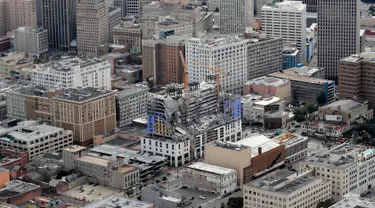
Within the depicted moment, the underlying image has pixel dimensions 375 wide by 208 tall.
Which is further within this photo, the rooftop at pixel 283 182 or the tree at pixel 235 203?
the tree at pixel 235 203

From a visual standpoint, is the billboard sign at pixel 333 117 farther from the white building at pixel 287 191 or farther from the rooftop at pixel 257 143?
the white building at pixel 287 191

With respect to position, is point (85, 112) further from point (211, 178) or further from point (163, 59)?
point (163, 59)

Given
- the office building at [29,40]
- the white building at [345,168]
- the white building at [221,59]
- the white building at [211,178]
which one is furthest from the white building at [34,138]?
the office building at [29,40]

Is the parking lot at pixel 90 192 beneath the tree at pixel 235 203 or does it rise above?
beneath

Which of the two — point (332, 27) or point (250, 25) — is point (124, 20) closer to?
point (250, 25)

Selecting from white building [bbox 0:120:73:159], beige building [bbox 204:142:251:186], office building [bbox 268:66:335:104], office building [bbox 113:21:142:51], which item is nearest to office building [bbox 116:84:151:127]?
white building [bbox 0:120:73:159]

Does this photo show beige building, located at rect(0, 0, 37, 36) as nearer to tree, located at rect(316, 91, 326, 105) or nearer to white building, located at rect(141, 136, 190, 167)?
tree, located at rect(316, 91, 326, 105)

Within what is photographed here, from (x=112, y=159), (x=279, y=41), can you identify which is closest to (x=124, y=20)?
(x=279, y=41)

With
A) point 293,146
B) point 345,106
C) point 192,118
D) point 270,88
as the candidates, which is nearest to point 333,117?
point 345,106
